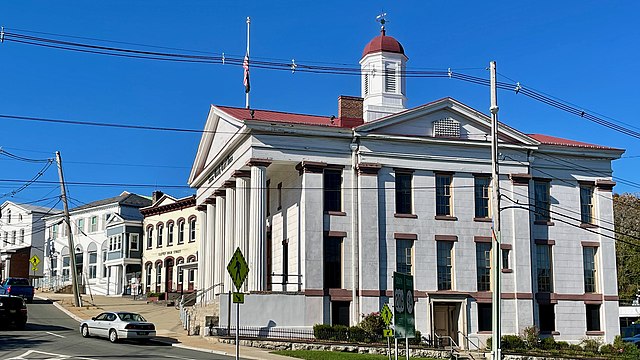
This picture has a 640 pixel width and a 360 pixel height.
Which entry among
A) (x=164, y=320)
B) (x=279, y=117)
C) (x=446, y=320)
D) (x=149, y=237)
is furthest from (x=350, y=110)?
(x=149, y=237)

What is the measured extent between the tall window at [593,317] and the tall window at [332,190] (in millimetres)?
15219

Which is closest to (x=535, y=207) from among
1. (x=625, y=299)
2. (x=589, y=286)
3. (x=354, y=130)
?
(x=589, y=286)

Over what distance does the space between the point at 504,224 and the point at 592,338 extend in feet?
26.0

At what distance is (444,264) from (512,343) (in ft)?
16.9

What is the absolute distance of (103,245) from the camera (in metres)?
77.6

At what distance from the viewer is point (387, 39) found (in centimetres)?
4512

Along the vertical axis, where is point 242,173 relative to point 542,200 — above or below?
above

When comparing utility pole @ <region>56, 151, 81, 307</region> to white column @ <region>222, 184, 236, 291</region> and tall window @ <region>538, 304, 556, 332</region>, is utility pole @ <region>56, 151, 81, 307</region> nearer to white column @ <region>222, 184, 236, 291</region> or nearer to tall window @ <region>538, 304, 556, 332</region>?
white column @ <region>222, 184, 236, 291</region>

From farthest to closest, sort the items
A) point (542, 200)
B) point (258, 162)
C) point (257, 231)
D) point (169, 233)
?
point (169, 233)
point (542, 200)
point (258, 162)
point (257, 231)

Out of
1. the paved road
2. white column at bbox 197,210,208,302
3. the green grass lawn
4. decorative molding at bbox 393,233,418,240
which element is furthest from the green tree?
the paved road

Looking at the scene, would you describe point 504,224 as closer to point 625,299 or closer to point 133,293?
point 625,299

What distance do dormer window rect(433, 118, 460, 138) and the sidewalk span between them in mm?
15452

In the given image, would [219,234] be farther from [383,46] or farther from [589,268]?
[589,268]

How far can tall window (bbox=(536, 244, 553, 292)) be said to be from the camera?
42031 millimetres
